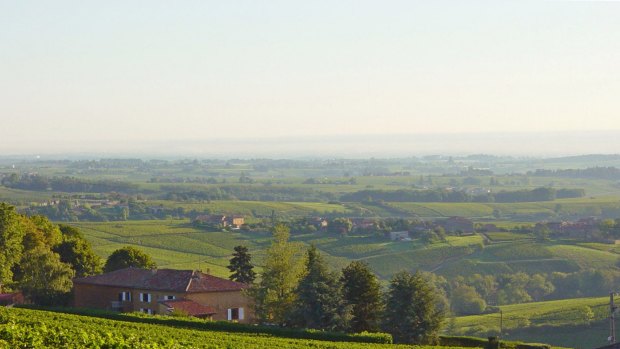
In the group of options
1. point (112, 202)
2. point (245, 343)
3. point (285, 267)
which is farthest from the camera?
point (112, 202)

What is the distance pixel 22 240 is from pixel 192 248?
42671 mm

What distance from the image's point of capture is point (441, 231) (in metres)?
122

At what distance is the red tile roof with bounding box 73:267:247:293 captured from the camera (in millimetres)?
57088

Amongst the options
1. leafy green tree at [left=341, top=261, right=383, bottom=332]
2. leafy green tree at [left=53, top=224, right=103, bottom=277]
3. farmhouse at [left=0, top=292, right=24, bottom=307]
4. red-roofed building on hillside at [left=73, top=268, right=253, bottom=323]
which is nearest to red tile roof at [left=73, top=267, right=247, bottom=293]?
red-roofed building on hillside at [left=73, top=268, right=253, bottom=323]

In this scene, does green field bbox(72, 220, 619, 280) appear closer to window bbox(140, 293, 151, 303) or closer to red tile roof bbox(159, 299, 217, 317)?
window bbox(140, 293, 151, 303)

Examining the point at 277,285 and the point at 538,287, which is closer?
the point at 277,285

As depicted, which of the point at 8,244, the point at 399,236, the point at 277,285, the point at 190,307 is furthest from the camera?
the point at 399,236

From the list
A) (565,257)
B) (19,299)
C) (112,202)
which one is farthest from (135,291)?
(112,202)

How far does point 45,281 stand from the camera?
192ft

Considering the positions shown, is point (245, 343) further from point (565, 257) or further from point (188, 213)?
point (188, 213)

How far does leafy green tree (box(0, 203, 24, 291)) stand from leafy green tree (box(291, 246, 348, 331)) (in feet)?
78.0

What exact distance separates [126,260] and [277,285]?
792 inches

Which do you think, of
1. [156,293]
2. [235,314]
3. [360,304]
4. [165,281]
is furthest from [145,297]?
[360,304]

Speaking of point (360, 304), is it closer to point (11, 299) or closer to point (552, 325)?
point (11, 299)
